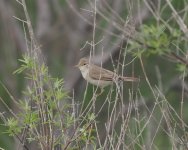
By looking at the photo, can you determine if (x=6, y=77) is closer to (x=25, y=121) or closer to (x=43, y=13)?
(x=43, y=13)

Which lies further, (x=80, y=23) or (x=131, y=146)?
(x=80, y=23)

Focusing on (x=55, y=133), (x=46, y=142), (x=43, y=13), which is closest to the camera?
(x=46, y=142)

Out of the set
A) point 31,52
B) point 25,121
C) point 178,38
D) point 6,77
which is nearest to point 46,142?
point 25,121

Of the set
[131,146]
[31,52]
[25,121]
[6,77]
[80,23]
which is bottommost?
[6,77]

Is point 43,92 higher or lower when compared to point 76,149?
higher

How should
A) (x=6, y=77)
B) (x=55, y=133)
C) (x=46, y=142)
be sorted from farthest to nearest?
(x=6, y=77)
(x=55, y=133)
(x=46, y=142)

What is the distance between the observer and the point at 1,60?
20734 mm

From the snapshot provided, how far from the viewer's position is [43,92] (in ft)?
22.3

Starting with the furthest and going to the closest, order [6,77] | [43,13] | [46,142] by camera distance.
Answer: [6,77] → [43,13] → [46,142]

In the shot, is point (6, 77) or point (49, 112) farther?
Result: point (6, 77)

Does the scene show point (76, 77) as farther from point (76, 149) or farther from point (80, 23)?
point (76, 149)

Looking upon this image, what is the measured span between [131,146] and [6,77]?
13.4 meters

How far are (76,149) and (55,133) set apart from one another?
10.6 inches

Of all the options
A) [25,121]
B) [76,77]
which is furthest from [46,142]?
[76,77]
